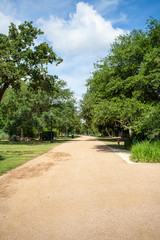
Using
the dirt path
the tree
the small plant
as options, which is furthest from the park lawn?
the small plant

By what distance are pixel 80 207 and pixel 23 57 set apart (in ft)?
43.6

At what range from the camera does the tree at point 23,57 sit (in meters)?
13.5

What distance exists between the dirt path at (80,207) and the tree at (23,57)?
9634mm

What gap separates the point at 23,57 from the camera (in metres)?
13.9

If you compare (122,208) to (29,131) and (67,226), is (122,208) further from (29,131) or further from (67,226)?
(29,131)

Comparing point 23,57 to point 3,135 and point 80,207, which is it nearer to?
point 80,207

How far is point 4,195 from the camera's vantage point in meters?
4.64

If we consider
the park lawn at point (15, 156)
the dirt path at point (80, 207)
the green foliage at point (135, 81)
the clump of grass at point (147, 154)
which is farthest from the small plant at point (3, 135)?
the clump of grass at point (147, 154)

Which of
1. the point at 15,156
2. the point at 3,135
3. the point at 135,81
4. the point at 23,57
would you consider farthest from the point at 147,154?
the point at 3,135

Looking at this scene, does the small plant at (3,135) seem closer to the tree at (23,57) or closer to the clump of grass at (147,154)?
the tree at (23,57)

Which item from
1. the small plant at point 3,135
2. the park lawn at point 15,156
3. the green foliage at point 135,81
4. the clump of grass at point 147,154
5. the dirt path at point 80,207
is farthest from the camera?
the small plant at point 3,135

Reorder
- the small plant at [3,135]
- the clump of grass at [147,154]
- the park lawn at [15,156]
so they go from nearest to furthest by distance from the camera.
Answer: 1. the park lawn at [15,156]
2. the clump of grass at [147,154]
3. the small plant at [3,135]

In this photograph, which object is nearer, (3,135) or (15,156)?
(15,156)

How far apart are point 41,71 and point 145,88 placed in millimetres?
9147
